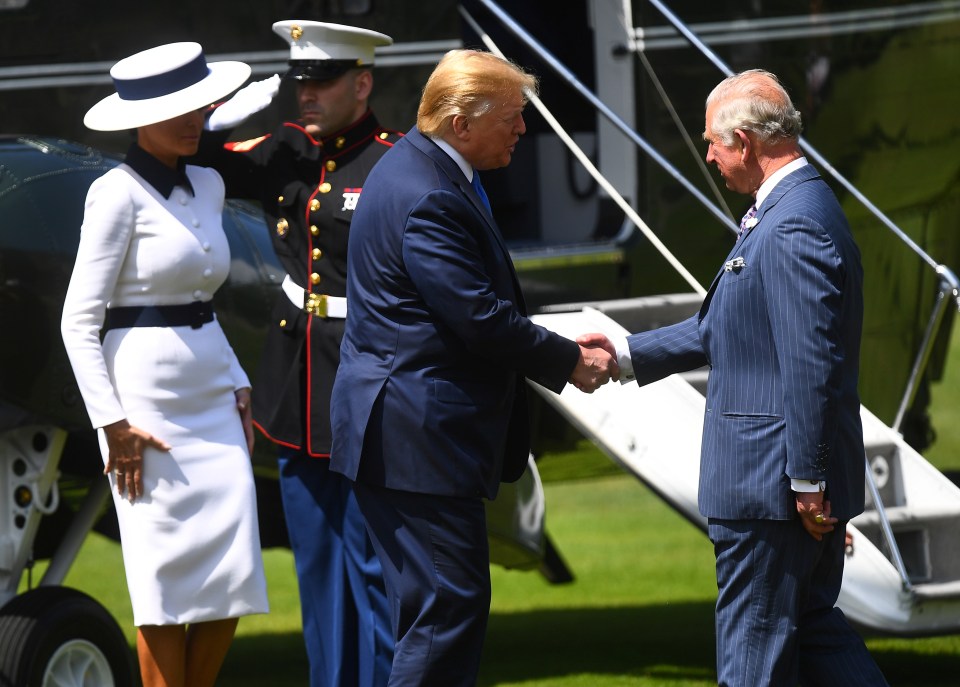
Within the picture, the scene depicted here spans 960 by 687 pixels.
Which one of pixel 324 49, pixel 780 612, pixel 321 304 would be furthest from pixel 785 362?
pixel 324 49

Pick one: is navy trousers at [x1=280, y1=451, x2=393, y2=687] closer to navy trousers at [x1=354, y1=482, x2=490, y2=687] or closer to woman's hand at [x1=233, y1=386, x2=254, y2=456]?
woman's hand at [x1=233, y1=386, x2=254, y2=456]

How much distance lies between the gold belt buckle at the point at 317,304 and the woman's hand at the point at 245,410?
295 mm

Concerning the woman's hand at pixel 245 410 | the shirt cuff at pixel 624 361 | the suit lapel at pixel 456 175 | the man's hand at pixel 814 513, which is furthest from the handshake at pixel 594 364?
the woman's hand at pixel 245 410

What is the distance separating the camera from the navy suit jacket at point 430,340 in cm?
353

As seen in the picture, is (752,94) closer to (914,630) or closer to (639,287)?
(914,630)

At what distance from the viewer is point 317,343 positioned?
436 cm

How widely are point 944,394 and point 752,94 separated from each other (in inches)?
718

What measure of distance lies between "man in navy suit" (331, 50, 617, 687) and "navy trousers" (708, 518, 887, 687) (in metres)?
0.55

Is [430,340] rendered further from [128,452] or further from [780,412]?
[128,452]

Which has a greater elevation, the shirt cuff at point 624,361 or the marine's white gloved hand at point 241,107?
the marine's white gloved hand at point 241,107

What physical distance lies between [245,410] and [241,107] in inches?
34.8

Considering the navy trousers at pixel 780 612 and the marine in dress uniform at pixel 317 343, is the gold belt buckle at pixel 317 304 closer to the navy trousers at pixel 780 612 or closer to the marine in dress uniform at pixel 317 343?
the marine in dress uniform at pixel 317 343

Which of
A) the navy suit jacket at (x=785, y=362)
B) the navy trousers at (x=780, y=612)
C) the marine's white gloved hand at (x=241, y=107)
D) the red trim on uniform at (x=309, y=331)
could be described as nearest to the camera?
the navy suit jacket at (x=785, y=362)

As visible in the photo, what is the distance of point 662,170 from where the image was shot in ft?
20.2
